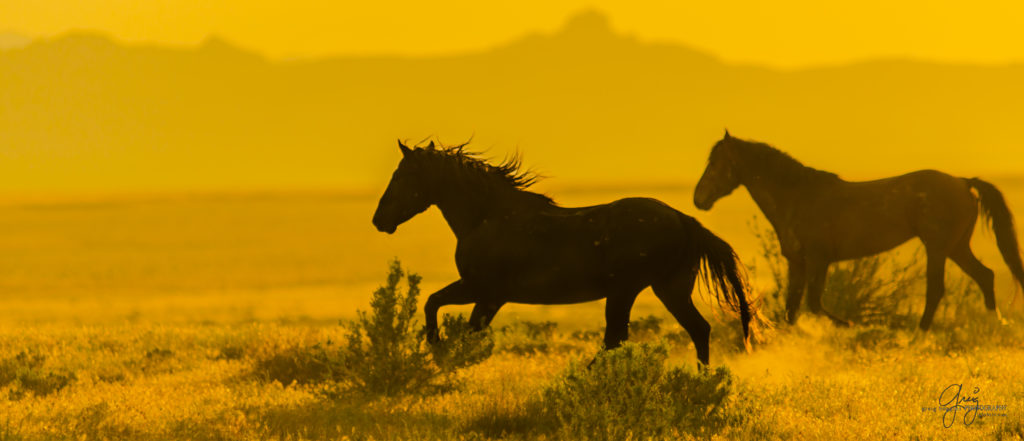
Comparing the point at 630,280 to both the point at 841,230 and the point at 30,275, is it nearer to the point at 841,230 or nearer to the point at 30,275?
the point at 841,230

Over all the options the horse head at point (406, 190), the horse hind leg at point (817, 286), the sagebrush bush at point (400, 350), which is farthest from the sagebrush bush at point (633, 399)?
the horse hind leg at point (817, 286)

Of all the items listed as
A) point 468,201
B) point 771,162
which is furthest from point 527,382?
point 771,162

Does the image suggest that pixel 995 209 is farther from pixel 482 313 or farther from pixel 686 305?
pixel 482 313

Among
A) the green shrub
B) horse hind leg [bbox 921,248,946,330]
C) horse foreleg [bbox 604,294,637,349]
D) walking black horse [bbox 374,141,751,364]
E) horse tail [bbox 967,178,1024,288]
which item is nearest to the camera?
walking black horse [bbox 374,141,751,364]

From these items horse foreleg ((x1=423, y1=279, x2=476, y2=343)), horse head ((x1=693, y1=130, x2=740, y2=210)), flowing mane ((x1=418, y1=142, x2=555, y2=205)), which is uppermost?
horse head ((x1=693, y1=130, x2=740, y2=210))

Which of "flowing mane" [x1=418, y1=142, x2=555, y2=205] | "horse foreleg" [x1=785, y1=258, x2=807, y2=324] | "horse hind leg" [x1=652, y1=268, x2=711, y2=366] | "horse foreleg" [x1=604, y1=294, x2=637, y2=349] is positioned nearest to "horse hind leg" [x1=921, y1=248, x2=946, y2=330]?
"horse foreleg" [x1=785, y1=258, x2=807, y2=324]

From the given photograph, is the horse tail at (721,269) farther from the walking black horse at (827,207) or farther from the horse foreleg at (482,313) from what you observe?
the walking black horse at (827,207)

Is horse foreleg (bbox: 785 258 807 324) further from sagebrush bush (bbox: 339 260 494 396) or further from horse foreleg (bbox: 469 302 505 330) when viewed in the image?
horse foreleg (bbox: 469 302 505 330)

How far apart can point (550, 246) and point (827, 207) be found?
557 cm

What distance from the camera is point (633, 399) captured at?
7758 millimetres

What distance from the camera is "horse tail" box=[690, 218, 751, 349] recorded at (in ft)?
29.6

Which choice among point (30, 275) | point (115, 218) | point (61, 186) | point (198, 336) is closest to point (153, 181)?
point (61, 186)

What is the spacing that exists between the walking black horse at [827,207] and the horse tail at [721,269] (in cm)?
336

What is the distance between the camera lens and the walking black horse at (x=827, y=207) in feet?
41.8
